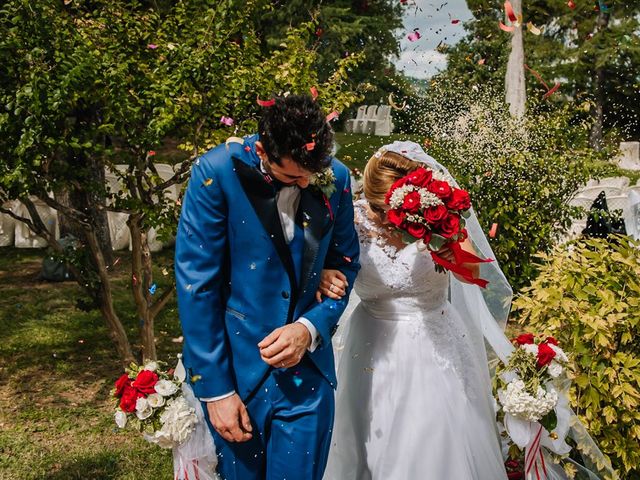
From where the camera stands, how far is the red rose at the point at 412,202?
2.89 meters

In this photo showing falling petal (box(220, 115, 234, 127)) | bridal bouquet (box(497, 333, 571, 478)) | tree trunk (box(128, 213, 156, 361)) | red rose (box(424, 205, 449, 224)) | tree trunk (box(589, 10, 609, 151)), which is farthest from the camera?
tree trunk (box(589, 10, 609, 151))

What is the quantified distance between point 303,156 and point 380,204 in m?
1.21

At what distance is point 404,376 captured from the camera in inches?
132

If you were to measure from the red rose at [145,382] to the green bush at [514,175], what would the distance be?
516 centimetres

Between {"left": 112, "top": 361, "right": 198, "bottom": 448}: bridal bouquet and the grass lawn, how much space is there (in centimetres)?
178

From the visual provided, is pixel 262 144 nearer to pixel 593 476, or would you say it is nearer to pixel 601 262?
pixel 601 262

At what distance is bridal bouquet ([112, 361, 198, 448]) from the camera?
2.51m

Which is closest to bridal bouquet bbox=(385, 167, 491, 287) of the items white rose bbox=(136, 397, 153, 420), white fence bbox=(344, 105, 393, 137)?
white rose bbox=(136, 397, 153, 420)

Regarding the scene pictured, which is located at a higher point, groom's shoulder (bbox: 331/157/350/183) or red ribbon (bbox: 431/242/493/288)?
groom's shoulder (bbox: 331/157/350/183)

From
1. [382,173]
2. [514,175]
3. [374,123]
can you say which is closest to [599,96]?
[374,123]

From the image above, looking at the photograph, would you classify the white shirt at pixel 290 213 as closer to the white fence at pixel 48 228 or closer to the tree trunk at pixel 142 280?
the tree trunk at pixel 142 280

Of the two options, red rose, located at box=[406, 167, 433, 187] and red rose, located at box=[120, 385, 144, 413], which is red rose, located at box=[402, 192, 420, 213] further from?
red rose, located at box=[120, 385, 144, 413]

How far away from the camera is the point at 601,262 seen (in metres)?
3.99

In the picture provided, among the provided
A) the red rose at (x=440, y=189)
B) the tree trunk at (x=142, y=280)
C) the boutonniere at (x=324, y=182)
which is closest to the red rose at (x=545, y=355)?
the red rose at (x=440, y=189)
